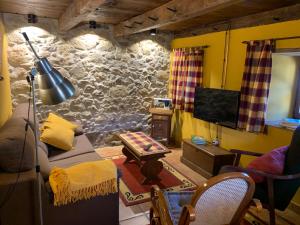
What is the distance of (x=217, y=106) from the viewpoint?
3.61m

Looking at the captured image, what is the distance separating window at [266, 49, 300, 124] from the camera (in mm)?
3021

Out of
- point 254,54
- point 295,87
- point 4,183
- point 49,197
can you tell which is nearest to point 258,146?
point 295,87

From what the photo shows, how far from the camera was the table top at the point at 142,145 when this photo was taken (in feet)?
9.98

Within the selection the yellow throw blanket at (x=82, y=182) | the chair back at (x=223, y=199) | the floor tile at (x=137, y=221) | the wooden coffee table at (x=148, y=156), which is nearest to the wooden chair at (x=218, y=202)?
the chair back at (x=223, y=199)

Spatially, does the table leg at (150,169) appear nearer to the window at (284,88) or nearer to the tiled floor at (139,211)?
the tiled floor at (139,211)

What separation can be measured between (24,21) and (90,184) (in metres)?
3.04

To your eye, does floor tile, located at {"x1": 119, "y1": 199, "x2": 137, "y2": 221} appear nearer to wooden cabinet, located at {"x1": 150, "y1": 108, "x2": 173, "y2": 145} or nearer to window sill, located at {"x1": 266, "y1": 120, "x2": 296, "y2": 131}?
window sill, located at {"x1": 266, "y1": 120, "x2": 296, "y2": 131}

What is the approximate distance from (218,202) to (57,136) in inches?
88.2

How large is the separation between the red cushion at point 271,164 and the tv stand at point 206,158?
953mm

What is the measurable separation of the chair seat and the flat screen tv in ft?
5.53

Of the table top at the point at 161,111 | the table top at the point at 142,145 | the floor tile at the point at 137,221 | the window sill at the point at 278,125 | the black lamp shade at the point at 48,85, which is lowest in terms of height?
the floor tile at the point at 137,221

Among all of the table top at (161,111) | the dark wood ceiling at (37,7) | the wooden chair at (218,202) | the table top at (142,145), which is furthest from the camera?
the table top at (161,111)

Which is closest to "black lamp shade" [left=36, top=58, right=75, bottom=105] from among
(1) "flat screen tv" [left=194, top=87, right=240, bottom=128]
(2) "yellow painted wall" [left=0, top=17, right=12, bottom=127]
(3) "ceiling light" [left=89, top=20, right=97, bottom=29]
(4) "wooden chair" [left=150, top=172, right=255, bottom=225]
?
(4) "wooden chair" [left=150, top=172, right=255, bottom=225]

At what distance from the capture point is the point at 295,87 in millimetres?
3104
